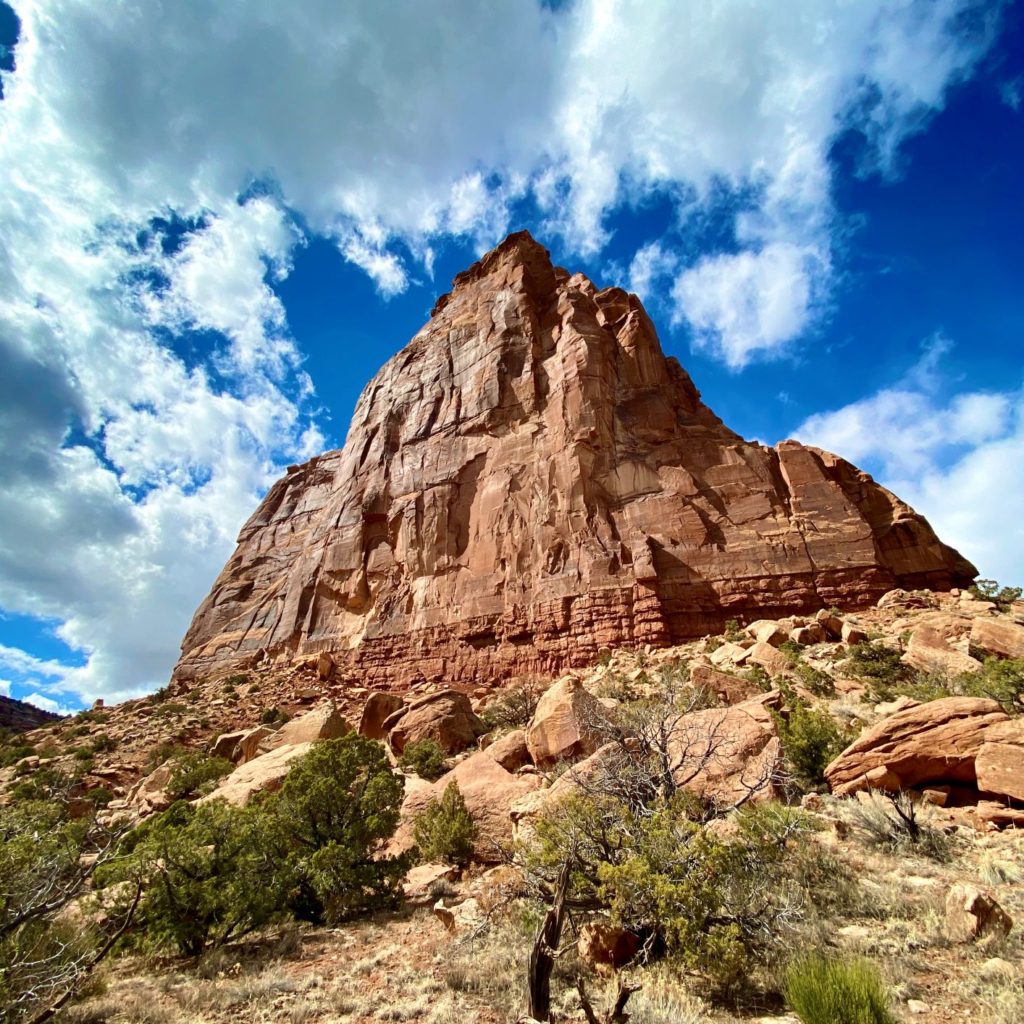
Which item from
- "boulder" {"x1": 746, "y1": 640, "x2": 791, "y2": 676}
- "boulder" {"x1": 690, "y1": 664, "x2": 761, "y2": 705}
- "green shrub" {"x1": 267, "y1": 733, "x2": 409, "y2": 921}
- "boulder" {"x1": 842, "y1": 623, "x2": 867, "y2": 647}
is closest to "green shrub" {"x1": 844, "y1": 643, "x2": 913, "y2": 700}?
"boulder" {"x1": 842, "y1": 623, "x2": 867, "y2": 647}

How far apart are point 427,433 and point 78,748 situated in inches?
1089

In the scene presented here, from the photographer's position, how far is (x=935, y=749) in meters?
8.09

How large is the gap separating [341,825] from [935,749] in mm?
9152

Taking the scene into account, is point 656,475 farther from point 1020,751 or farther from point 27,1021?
point 27,1021

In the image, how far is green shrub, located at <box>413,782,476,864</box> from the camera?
9125 mm

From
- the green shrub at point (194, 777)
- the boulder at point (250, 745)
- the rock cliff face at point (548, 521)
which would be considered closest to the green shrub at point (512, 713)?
the rock cliff face at point (548, 521)

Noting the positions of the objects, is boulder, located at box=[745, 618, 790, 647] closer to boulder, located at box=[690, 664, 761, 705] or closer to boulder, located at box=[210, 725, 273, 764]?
boulder, located at box=[690, 664, 761, 705]

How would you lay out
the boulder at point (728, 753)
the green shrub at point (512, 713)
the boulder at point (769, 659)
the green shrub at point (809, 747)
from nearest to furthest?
the boulder at point (728, 753), the green shrub at point (809, 747), the boulder at point (769, 659), the green shrub at point (512, 713)

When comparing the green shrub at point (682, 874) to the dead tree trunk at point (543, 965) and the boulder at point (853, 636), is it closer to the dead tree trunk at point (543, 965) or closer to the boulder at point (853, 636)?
the dead tree trunk at point (543, 965)

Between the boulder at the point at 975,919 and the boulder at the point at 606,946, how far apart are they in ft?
9.27

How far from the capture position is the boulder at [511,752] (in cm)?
1226

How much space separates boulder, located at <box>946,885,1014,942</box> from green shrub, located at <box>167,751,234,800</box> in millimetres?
16421

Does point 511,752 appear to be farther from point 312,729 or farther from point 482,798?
point 312,729

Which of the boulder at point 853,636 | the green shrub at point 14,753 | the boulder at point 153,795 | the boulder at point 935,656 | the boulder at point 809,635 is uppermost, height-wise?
the boulder at point 809,635
